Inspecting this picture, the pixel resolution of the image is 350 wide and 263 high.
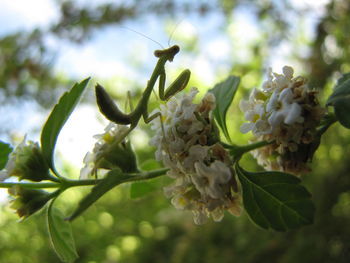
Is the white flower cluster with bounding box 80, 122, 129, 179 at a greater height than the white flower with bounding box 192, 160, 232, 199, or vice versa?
the white flower cluster with bounding box 80, 122, 129, 179

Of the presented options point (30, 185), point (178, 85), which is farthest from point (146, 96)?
point (30, 185)

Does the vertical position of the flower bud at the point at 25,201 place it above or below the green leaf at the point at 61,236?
above

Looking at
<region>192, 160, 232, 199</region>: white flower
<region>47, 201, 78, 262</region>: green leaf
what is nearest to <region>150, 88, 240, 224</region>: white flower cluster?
<region>192, 160, 232, 199</region>: white flower

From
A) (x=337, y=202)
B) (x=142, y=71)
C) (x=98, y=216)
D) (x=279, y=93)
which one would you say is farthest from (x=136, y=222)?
(x=279, y=93)

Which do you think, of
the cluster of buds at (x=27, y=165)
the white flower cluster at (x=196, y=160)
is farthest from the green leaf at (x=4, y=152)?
the white flower cluster at (x=196, y=160)

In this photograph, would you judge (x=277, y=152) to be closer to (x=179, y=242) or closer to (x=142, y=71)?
(x=179, y=242)

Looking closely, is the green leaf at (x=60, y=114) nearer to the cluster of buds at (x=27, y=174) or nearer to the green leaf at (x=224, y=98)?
the cluster of buds at (x=27, y=174)

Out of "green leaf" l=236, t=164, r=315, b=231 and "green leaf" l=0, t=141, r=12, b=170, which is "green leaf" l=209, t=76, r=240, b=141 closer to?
"green leaf" l=236, t=164, r=315, b=231
